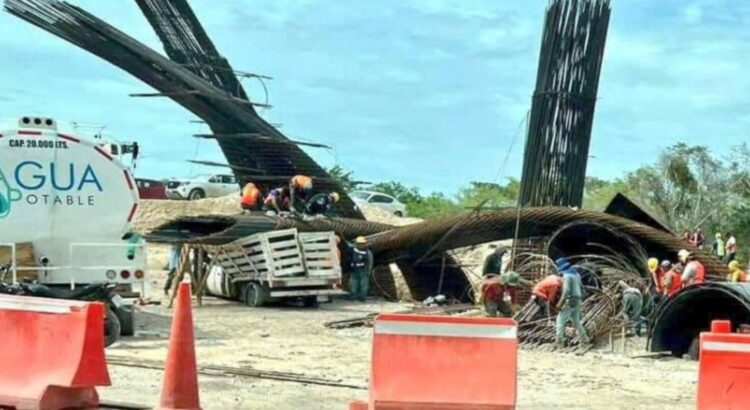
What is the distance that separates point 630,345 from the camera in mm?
18188

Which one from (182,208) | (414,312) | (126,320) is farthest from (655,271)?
(182,208)

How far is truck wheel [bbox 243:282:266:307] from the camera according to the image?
2394 centimetres

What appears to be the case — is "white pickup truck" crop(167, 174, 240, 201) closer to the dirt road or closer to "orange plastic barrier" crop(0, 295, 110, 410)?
the dirt road

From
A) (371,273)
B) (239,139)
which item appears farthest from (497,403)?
(239,139)

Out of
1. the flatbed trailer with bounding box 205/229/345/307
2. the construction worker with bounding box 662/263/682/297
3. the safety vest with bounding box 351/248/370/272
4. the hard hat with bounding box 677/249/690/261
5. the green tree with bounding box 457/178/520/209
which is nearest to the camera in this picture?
the construction worker with bounding box 662/263/682/297

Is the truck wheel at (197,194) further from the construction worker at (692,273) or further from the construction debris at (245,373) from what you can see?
the construction debris at (245,373)

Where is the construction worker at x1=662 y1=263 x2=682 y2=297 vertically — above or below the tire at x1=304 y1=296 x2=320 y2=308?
above

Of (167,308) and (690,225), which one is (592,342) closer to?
(167,308)

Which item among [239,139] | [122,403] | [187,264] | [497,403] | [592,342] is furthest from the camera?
[239,139]

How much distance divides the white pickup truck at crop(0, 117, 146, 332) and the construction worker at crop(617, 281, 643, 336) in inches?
329

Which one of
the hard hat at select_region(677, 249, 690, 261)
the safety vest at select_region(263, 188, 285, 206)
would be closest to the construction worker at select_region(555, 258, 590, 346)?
the hard hat at select_region(677, 249, 690, 261)

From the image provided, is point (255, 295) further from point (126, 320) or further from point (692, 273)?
point (692, 273)

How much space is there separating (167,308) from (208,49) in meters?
14.3

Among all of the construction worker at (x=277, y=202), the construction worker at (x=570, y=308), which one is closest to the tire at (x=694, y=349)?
the construction worker at (x=570, y=308)
